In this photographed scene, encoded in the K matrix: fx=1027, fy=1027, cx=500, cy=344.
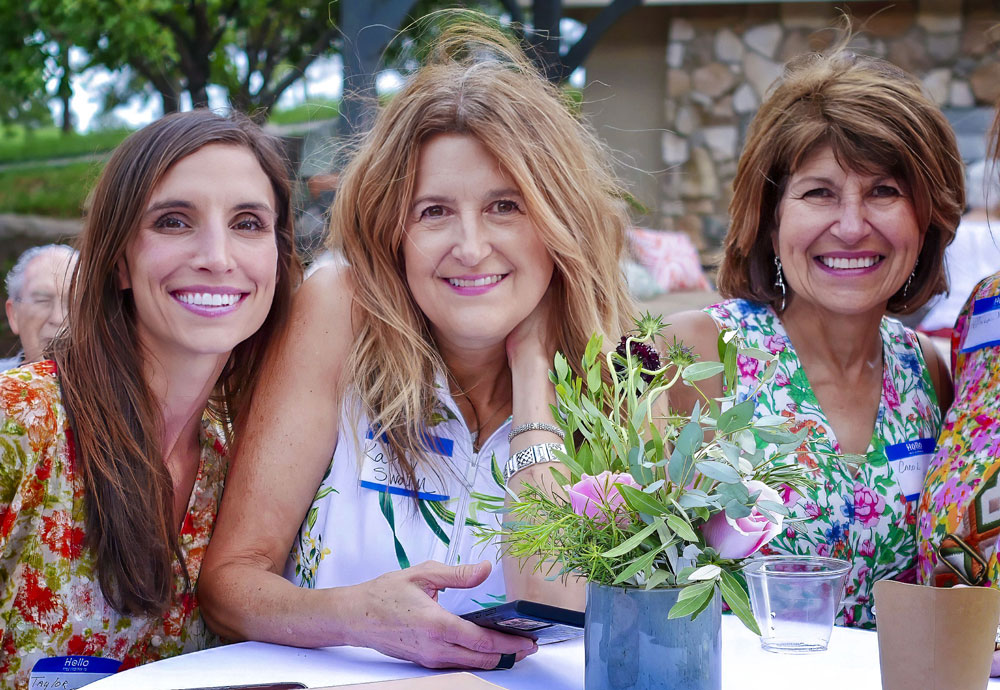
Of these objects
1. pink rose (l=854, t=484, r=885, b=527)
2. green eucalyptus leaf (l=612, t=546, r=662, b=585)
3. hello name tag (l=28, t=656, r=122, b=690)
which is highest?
green eucalyptus leaf (l=612, t=546, r=662, b=585)

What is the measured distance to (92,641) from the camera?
1.68m

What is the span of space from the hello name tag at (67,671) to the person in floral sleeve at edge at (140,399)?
0.02 metres

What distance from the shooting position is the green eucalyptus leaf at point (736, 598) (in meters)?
1.13

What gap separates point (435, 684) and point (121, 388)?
84 cm

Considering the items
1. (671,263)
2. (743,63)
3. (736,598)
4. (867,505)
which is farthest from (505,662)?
(743,63)

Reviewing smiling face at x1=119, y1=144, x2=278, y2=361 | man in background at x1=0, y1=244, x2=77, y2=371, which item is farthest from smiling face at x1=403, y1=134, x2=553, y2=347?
man in background at x1=0, y1=244, x2=77, y2=371

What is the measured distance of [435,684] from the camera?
1231 millimetres

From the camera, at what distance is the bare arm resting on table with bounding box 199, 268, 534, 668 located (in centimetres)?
143

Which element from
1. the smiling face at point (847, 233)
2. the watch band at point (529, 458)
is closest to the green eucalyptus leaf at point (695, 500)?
the watch band at point (529, 458)

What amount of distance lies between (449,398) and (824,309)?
931mm

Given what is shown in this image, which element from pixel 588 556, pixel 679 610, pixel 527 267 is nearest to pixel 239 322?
pixel 527 267

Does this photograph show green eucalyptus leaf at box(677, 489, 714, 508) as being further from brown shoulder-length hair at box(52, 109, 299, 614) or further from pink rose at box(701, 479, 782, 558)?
brown shoulder-length hair at box(52, 109, 299, 614)

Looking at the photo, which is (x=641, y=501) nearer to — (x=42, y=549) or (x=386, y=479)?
(x=386, y=479)

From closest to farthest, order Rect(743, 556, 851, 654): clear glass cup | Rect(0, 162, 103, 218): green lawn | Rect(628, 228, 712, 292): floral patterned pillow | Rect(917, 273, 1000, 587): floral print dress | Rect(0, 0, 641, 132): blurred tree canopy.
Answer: Rect(743, 556, 851, 654): clear glass cup, Rect(917, 273, 1000, 587): floral print dress, Rect(0, 0, 641, 132): blurred tree canopy, Rect(628, 228, 712, 292): floral patterned pillow, Rect(0, 162, 103, 218): green lawn
